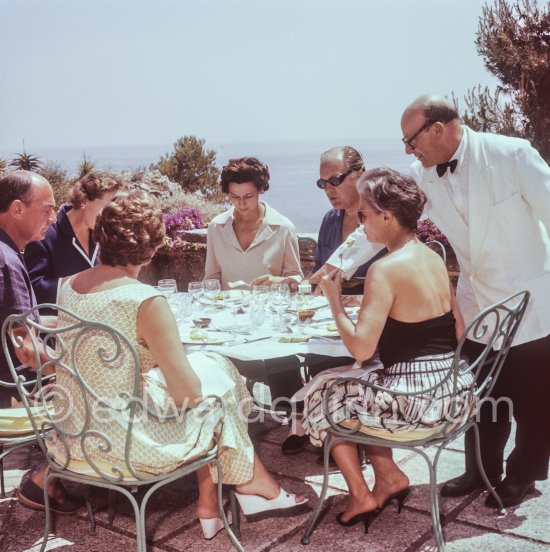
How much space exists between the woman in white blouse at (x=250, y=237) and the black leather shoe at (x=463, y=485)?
68.3 inches

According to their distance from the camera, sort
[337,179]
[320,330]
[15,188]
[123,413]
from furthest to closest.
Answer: [337,179] < [15,188] < [320,330] < [123,413]

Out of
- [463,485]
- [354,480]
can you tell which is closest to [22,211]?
[354,480]

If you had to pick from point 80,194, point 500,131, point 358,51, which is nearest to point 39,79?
point 358,51

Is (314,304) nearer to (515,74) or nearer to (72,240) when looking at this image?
(72,240)

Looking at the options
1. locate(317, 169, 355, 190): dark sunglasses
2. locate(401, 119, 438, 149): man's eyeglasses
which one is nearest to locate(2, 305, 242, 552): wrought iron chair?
locate(401, 119, 438, 149): man's eyeglasses

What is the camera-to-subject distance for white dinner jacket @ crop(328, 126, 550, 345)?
10.2 ft

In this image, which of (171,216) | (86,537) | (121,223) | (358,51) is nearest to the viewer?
(121,223)

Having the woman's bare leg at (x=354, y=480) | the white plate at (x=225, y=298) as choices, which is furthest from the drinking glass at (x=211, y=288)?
the woman's bare leg at (x=354, y=480)

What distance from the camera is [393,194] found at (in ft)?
9.18

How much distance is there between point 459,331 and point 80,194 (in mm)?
2567

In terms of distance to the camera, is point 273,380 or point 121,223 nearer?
point 121,223

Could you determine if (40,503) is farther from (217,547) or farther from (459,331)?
(459,331)

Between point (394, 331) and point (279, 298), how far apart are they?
34.4 inches

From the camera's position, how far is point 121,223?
2.51m
